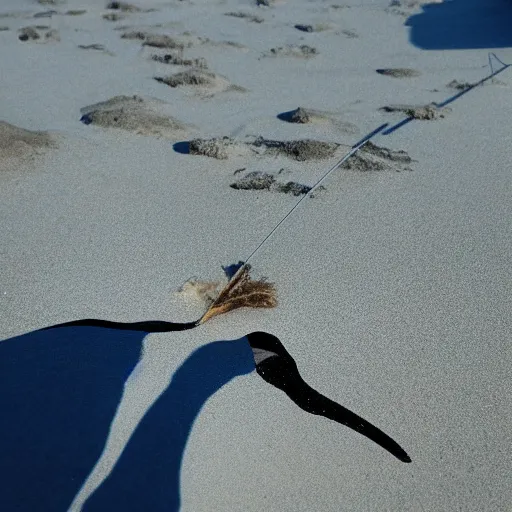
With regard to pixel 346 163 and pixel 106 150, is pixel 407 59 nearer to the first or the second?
pixel 346 163

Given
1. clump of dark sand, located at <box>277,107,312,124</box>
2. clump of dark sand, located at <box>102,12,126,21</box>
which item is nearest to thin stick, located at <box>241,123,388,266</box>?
clump of dark sand, located at <box>277,107,312,124</box>

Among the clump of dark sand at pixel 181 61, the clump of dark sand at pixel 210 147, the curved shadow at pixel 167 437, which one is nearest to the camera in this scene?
the curved shadow at pixel 167 437

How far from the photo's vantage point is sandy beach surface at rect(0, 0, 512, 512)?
4.46ft

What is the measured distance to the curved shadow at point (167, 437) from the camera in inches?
50.3

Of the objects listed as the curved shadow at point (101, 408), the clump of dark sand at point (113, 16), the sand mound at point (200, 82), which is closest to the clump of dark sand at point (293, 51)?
the sand mound at point (200, 82)

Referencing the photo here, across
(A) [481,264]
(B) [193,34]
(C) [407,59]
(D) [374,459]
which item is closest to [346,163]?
(A) [481,264]

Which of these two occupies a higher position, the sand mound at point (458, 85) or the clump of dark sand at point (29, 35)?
the clump of dark sand at point (29, 35)

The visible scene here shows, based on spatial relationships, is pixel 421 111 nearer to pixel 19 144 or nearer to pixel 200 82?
pixel 200 82

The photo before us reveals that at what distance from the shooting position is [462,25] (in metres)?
5.16

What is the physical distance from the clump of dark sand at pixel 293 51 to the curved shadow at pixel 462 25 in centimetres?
91

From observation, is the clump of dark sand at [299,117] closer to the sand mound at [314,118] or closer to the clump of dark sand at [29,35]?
the sand mound at [314,118]

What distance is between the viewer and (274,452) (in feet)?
4.60

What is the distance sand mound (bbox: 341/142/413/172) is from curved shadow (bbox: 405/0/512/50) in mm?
2094

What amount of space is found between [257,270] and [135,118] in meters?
1.44
